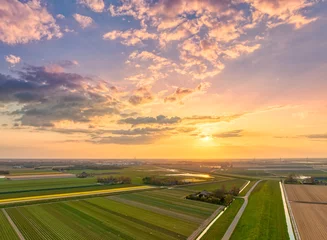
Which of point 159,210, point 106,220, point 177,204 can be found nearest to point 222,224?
point 159,210

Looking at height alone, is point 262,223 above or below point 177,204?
below

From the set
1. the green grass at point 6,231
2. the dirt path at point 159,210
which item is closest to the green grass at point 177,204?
the dirt path at point 159,210

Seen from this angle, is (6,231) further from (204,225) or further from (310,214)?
(310,214)

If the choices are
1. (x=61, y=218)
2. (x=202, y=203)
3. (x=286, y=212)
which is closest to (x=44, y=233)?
(x=61, y=218)

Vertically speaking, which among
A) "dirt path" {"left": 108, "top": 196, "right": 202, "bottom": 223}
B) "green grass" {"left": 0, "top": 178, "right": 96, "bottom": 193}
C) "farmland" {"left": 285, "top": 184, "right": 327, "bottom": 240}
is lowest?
"farmland" {"left": 285, "top": 184, "right": 327, "bottom": 240}

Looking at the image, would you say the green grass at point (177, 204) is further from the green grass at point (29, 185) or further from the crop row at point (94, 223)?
the green grass at point (29, 185)

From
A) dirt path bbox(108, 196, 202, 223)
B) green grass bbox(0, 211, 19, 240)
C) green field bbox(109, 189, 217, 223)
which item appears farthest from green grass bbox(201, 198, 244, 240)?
green grass bbox(0, 211, 19, 240)

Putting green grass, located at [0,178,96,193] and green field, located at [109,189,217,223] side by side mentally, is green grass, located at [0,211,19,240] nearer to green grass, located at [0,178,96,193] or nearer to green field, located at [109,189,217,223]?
green field, located at [109,189,217,223]
